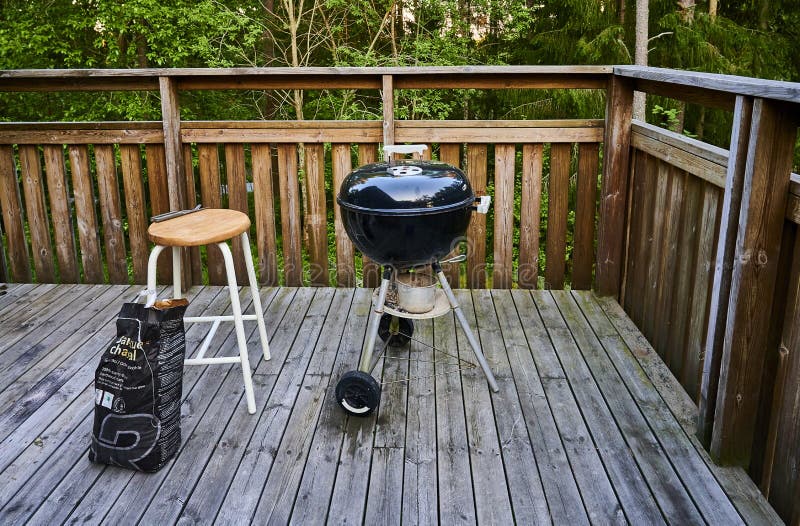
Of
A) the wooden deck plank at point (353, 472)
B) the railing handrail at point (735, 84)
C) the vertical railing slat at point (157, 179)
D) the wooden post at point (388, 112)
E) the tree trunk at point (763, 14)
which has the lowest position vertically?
the wooden deck plank at point (353, 472)

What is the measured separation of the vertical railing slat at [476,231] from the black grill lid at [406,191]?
126 centimetres

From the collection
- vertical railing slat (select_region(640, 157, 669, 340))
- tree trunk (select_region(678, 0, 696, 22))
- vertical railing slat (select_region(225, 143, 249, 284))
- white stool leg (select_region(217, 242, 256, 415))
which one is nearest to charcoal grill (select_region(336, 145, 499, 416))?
white stool leg (select_region(217, 242, 256, 415))

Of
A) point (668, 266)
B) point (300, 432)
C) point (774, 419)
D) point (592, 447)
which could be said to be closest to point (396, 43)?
point (668, 266)

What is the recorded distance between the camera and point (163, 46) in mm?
10430

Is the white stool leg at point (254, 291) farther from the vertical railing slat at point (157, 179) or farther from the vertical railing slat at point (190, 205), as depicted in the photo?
the vertical railing slat at point (157, 179)

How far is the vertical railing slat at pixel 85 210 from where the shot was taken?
3.88 m

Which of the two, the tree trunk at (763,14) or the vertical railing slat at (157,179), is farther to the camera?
the tree trunk at (763,14)

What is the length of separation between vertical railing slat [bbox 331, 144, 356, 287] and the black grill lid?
1.30 meters

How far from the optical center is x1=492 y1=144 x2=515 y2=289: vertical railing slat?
3.74 m

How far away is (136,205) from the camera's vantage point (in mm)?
3938

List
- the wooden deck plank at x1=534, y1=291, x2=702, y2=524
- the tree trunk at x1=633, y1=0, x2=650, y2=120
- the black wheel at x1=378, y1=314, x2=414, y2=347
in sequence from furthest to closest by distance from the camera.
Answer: the tree trunk at x1=633, y1=0, x2=650, y2=120
the black wheel at x1=378, y1=314, x2=414, y2=347
the wooden deck plank at x1=534, y1=291, x2=702, y2=524

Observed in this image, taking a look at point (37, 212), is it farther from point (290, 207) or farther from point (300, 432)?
point (300, 432)

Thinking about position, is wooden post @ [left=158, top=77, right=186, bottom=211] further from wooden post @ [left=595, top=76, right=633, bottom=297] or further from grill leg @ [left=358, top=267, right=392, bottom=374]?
wooden post @ [left=595, top=76, right=633, bottom=297]

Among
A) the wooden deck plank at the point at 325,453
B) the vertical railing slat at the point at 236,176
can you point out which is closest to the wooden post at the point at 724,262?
the wooden deck plank at the point at 325,453
